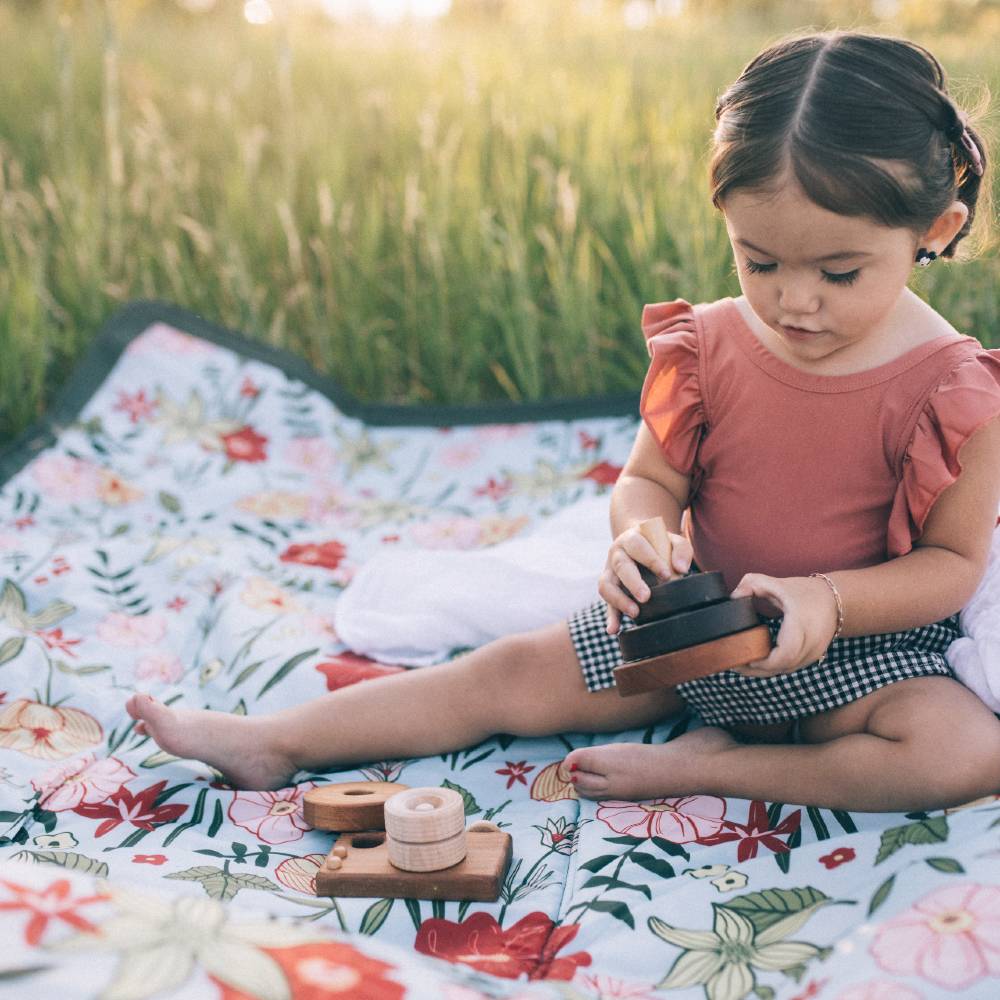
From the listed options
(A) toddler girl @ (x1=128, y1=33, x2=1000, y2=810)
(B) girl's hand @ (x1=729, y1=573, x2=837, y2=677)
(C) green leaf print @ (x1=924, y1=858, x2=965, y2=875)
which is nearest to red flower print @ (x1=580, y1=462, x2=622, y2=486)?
(A) toddler girl @ (x1=128, y1=33, x2=1000, y2=810)

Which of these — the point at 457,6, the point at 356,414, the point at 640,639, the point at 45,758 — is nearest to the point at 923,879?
the point at 640,639

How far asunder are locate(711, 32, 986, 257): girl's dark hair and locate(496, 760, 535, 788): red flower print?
814 millimetres

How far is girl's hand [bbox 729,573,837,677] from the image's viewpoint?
4.18 ft

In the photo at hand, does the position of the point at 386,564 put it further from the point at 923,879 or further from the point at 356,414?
the point at 923,879

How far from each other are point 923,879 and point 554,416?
1813 mm

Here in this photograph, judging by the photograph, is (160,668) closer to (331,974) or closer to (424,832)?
(424,832)

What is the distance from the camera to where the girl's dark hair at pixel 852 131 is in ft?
4.17

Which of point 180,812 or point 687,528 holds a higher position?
point 687,528

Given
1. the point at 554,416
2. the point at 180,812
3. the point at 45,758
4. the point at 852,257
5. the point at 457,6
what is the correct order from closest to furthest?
1. the point at 852,257
2. the point at 180,812
3. the point at 45,758
4. the point at 554,416
5. the point at 457,6

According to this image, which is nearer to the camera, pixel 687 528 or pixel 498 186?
pixel 687 528

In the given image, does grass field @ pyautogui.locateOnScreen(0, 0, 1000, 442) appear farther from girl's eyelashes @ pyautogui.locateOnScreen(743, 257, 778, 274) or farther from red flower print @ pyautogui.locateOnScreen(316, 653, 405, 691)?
girl's eyelashes @ pyautogui.locateOnScreen(743, 257, 778, 274)

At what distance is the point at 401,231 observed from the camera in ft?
11.2

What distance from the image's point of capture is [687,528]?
1.68 meters

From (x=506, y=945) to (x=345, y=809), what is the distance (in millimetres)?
300
